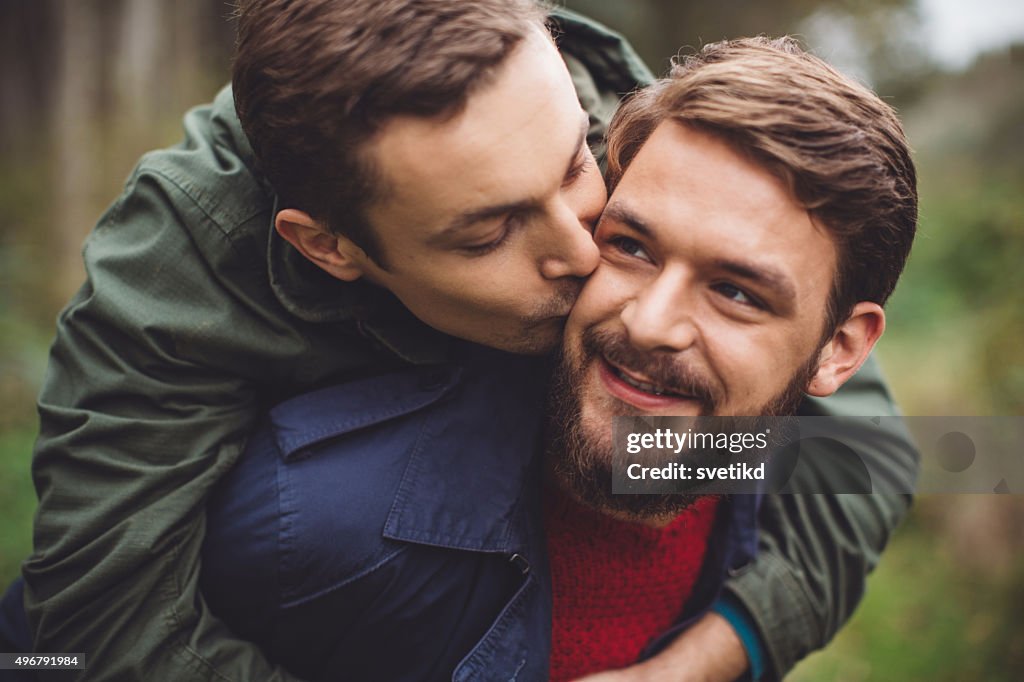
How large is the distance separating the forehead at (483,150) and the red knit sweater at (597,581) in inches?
35.5

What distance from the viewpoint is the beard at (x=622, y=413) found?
6.46ft

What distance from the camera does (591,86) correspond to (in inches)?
98.0

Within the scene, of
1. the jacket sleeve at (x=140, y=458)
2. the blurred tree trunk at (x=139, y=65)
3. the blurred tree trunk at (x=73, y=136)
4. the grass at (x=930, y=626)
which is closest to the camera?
the jacket sleeve at (x=140, y=458)

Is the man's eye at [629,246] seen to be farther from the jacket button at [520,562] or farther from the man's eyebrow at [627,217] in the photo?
the jacket button at [520,562]

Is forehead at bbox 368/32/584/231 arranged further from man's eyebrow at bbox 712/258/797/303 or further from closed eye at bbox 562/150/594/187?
man's eyebrow at bbox 712/258/797/303

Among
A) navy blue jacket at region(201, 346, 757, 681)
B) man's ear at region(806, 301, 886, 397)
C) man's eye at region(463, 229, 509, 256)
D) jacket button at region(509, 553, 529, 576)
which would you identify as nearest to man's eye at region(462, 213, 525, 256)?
man's eye at region(463, 229, 509, 256)

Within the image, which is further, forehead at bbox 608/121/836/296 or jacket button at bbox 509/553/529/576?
jacket button at bbox 509/553/529/576

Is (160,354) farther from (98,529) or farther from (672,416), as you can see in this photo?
(672,416)

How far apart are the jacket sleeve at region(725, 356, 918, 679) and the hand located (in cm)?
9

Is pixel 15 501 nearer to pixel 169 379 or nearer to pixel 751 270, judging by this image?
pixel 169 379

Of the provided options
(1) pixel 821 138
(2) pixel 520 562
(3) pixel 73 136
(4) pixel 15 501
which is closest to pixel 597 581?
(2) pixel 520 562

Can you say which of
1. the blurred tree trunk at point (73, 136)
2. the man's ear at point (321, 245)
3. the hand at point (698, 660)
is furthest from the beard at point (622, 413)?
→ the blurred tree trunk at point (73, 136)

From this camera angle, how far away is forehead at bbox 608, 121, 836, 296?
1901 millimetres
